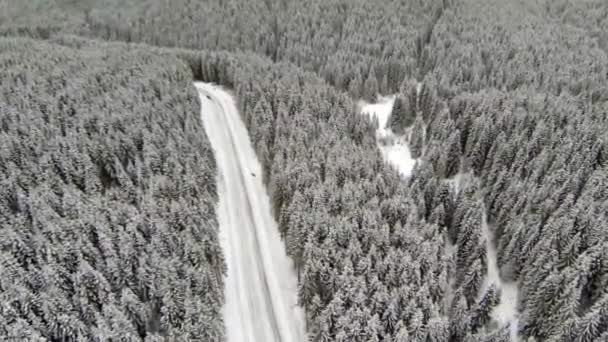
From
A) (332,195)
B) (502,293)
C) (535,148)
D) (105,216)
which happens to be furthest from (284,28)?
(502,293)

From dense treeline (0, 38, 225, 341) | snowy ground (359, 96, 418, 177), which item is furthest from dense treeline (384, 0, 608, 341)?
dense treeline (0, 38, 225, 341)

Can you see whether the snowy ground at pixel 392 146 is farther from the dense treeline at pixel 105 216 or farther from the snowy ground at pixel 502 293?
the dense treeline at pixel 105 216

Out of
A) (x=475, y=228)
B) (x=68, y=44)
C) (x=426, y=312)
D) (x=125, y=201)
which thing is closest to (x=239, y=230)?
(x=125, y=201)

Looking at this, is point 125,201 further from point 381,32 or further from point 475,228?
point 381,32

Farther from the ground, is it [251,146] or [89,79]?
[89,79]

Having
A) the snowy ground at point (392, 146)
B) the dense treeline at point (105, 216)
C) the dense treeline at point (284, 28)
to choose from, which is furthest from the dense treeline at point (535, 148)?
the dense treeline at point (105, 216)

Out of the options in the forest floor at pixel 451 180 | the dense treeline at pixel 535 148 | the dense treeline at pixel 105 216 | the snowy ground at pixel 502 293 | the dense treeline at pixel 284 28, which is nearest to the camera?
the dense treeline at pixel 105 216

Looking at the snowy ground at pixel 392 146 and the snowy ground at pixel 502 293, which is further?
the snowy ground at pixel 392 146

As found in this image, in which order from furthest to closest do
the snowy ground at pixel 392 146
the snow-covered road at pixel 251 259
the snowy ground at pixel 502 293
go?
the snowy ground at pixel 392 146 → the snow-covered road at pixel 251 259 → the snowy ground at pixel 502 293
